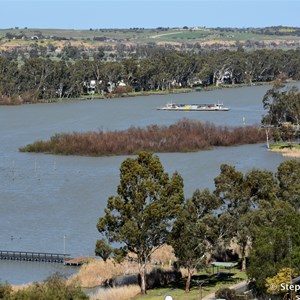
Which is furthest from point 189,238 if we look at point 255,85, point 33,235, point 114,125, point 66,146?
point 255,85

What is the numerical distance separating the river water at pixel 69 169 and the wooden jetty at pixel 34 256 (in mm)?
275

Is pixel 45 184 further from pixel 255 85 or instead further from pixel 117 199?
pixel 255 85

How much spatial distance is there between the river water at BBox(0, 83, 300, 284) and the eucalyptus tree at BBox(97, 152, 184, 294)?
125 inches

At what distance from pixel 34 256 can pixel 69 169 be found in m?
18.1

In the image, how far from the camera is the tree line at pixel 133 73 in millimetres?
89375

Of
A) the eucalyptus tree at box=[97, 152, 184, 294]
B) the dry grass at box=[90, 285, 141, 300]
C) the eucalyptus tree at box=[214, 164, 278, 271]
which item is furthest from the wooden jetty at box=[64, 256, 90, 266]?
the eucalyptus tree at box=[214, 164, 278, 271]

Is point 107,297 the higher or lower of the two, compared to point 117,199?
lower

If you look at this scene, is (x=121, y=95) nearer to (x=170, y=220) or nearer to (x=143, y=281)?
(x=170, y=220)

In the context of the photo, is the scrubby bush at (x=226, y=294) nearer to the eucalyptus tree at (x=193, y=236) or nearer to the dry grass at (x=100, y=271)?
the eucalyptus tree at (x=193, y=236)

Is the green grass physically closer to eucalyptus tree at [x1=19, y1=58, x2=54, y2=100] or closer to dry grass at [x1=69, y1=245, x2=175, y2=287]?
dry grass at [x1=69, y1=245, x2=175, y2=287]

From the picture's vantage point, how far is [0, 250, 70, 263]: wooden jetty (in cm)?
2937

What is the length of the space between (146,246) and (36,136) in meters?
35.0

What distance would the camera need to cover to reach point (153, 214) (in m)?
25.3

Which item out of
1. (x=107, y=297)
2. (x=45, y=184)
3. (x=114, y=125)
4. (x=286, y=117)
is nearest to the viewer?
(x=107, y=297)
